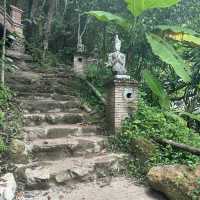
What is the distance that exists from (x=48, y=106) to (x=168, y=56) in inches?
115

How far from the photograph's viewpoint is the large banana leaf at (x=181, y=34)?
8312 mm

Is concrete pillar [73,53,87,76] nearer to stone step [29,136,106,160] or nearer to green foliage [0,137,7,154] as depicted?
stone step [29,136,106,160]

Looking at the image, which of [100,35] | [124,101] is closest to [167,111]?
[124,101]

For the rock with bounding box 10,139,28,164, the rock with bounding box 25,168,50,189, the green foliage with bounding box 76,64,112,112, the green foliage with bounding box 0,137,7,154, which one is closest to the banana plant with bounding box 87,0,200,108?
the green foliage with bounding box 76,64,112,112

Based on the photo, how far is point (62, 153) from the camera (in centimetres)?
629

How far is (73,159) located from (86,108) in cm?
222

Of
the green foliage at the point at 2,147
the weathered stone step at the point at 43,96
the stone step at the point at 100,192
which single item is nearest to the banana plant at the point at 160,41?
the weathered stone step at the point at 43,96

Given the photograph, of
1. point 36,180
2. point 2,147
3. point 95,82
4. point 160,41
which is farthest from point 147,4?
point 36,180

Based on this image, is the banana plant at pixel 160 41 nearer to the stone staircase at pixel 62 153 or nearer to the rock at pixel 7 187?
the stone staircase at pixel 62 153

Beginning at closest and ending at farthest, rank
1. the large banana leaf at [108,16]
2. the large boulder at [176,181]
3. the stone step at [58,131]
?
the large boulder at [176,181] → the stone step at [58,131] → the large banana leaf at [108,16]

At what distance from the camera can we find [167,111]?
7.82 meters

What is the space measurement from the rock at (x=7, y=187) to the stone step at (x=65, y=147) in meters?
1.07

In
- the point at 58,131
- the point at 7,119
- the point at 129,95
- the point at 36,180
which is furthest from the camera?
the point at 129,95

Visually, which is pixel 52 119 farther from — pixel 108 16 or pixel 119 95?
pixel 108 16
